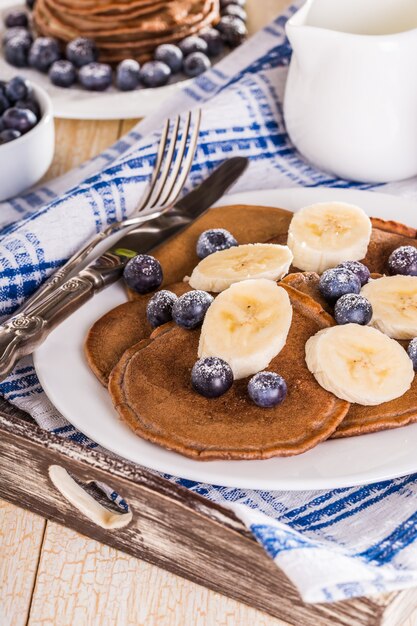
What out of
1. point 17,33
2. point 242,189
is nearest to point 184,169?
point 242,189

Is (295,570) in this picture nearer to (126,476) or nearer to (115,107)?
(126,476)

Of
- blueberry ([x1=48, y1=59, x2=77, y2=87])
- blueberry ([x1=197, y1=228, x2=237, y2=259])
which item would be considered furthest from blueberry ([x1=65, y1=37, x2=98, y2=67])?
blueberry ([x1=197, y1=228, x2=237, y2=259])

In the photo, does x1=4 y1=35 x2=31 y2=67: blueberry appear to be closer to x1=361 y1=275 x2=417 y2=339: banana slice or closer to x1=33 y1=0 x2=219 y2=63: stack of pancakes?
x1=33 y1=0 x2=219 y2=63: stack of pancakes

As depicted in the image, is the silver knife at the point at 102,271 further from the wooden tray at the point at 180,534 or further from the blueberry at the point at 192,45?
the blueberry at the point at 192,45

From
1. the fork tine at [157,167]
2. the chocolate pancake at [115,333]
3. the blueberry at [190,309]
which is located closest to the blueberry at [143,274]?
the chocolate pancake at [115,333]

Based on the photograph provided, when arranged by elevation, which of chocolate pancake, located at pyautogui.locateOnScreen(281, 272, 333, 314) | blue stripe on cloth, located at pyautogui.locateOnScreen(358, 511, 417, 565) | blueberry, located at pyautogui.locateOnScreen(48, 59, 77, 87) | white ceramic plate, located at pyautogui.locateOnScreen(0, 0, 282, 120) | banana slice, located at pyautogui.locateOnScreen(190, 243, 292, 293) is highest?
banana slice, located at pyautogui.locateOnScreen(190, 243, 292, 293)
